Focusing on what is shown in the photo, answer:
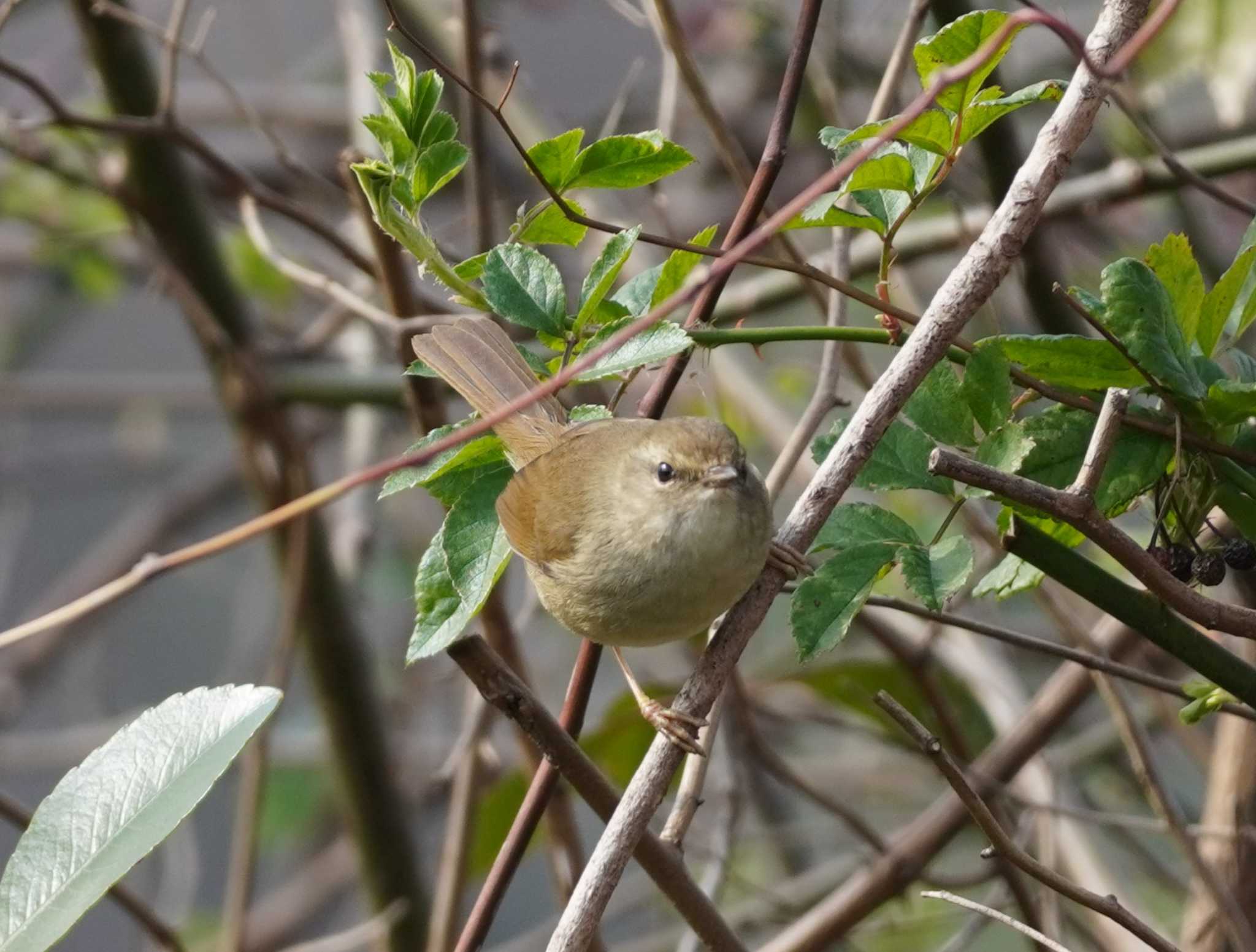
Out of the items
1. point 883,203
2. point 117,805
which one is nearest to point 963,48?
point 883,203

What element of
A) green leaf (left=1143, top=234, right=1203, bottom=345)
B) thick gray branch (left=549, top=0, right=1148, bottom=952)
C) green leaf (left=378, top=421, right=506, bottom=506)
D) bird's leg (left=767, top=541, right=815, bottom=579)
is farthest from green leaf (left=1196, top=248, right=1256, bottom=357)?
green leaf (left=378, top=421, right=506, bottom=506)

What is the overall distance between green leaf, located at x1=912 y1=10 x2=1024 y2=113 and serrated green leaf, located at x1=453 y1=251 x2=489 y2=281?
0.43 m

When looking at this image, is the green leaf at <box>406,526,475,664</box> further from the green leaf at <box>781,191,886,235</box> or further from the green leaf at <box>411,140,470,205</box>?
the green leaf at <box>781,191,886,235</box>

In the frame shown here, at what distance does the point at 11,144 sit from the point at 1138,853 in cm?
275

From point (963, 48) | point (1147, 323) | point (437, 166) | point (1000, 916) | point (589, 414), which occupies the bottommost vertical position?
point (1000, 916)

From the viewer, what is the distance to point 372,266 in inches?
94.6

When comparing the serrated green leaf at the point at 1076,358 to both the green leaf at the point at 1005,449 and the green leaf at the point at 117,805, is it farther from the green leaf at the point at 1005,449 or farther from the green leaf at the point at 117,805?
the green leaf at the point at 117,805

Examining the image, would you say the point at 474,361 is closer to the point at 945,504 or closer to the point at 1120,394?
the point at 1120,394

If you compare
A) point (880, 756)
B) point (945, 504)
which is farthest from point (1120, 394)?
point (880, 756)

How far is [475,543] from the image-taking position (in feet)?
4.32

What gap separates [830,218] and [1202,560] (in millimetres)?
428

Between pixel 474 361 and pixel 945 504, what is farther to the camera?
pixel 945 504

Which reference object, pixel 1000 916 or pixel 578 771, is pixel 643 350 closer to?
pixel 578 771

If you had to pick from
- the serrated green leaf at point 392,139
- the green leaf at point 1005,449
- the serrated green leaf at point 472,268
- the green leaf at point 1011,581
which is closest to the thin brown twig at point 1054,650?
the green leaf at point 1011,581
